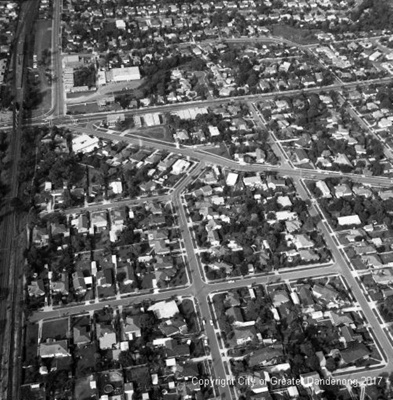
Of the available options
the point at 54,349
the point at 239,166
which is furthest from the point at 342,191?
the point at 54,349

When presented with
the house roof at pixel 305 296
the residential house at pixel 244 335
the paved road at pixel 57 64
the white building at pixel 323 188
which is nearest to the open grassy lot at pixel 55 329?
the residential house at pixel 244 335

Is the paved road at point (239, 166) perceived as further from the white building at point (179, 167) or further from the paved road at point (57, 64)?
the paved road at point (57, 64)

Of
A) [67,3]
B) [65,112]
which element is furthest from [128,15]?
[65,112]

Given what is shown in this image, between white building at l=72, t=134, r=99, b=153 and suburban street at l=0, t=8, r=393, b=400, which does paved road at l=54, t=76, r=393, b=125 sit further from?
white building at l=72, t=134, r=99, b=153

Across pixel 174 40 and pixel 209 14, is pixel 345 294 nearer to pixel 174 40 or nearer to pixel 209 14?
pixel 174 40

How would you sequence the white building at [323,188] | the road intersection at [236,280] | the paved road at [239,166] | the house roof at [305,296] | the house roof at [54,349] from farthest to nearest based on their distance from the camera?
the paved road at [239,166]
the white building at [323,188]
the house roof at [305,296]
the road intersection at [236,280]
the house roof at [54,349]

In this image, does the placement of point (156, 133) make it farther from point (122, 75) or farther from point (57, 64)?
point (57, 64)

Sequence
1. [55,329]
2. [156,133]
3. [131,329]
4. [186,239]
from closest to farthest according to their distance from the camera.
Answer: [131,329], [55,329], [186,239], [156,133]

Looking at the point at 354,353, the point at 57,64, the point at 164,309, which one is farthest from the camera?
the point at 57,64
